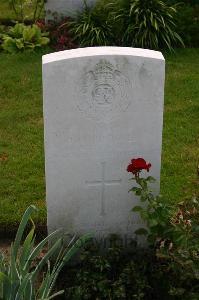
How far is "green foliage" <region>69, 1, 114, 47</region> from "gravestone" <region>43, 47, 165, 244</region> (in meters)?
4.56

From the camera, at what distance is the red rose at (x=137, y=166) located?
3.96 meters

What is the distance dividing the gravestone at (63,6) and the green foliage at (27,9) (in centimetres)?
24

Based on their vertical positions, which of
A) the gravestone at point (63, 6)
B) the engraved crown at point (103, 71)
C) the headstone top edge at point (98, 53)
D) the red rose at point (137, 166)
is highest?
the gravestone at point (63, 6)

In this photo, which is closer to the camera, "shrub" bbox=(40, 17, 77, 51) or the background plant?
the background plant

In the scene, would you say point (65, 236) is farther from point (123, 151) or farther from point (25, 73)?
point (25, 73)

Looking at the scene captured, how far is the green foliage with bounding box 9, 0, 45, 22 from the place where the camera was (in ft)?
31.9

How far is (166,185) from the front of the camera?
5.50 metres

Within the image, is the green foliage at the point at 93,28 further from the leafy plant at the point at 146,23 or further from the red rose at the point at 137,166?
the red rose at the point at 137,166

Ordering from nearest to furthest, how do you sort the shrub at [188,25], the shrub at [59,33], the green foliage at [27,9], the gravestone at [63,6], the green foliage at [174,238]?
1. the green foliage at [174,238]
2. the shrub at [59,33]
3. the shrub at [188,25]
4. the gravestone at [63,6]
5. the green foliage at [27,9]

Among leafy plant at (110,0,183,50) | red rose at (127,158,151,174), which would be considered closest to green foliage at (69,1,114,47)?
leafy plant at (110,0,183,50)

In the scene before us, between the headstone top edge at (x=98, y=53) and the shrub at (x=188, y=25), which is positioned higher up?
the shrub at (x=188, y=25)

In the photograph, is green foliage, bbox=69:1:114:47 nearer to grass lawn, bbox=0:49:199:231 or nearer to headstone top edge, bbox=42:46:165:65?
grass lawn, bbox=0:49:199:231

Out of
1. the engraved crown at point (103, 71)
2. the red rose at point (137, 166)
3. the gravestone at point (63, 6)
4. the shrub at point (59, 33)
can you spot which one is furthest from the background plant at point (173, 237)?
the gravestone at point (63, 6)

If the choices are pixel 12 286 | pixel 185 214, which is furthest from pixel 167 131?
pixel 12 286
